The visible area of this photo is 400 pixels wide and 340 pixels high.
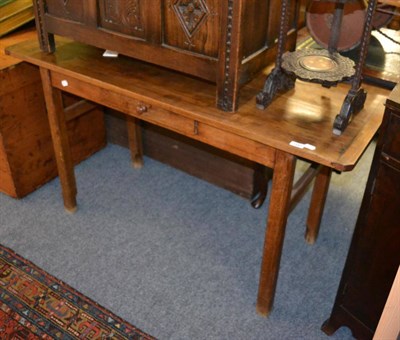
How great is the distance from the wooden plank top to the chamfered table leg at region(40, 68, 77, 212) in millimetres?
154

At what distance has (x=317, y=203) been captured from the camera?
7.72 feet

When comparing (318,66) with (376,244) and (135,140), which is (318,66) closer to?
(376,244)

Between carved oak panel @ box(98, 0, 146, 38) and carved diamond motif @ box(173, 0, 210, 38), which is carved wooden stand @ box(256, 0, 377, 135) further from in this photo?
carved oak panel @ box(98, 0, 146, 38)

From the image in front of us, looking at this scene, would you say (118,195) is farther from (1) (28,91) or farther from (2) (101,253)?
(1) (28,91)

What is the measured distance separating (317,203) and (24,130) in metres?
1.59

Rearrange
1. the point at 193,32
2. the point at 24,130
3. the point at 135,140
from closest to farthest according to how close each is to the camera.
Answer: the point at 193,32, the point at 24,130, the point at 135,140

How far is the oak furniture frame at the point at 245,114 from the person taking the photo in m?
1.58

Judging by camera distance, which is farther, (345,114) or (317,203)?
(317,203)

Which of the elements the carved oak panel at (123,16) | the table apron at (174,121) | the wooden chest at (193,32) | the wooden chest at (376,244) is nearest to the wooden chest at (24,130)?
the table apron at (174,121)

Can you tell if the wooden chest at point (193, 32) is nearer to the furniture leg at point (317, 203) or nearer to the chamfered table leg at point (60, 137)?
the chamfered table leg at point (60, 137)

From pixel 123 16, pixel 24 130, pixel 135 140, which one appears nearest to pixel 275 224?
pixel 123 16

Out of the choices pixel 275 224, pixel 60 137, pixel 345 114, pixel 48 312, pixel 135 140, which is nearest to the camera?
pixel 345 114

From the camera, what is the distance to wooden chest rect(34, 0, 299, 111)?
5.22 feet

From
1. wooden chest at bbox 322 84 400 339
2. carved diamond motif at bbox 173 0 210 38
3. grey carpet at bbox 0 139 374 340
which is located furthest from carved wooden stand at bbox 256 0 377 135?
grey carpet at bbox 0 139 374 340
